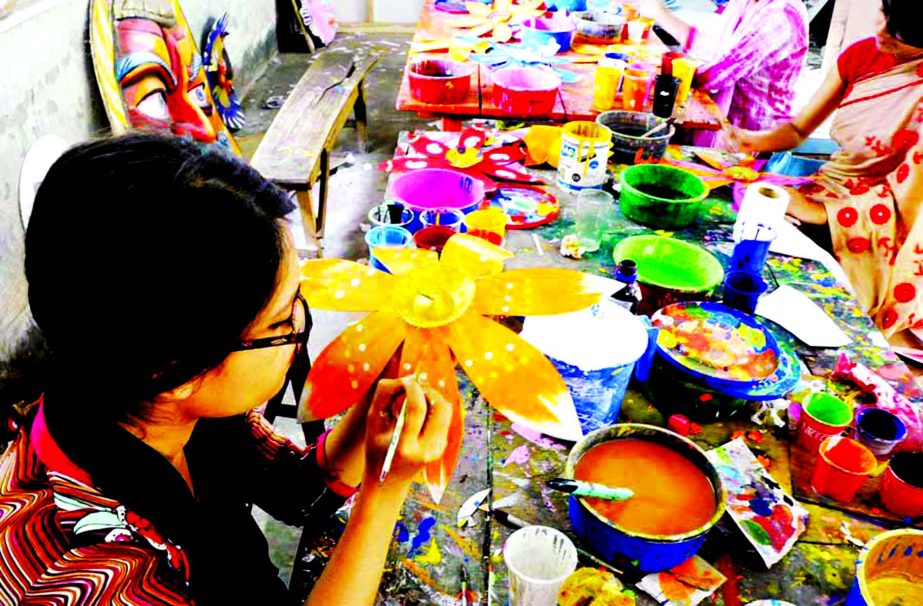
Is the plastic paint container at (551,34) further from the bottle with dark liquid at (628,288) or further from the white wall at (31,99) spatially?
the bottle with dark liquid at (628,288)

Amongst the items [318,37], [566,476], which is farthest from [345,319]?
[318,37]

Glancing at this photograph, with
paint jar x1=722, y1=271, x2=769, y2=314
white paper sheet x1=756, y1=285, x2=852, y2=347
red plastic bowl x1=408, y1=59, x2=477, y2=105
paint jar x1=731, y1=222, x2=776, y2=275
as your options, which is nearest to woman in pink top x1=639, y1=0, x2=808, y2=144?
red plastic bowl x1=408, y1=59, x2=477, y2=105

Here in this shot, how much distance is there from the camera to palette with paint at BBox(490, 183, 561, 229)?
7.22 feet

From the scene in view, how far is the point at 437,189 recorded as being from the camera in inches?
88.8

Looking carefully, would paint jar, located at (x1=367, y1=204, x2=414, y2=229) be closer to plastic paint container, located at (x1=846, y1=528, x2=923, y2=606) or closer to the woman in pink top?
plastic paint container, located at (x1=846, y1=528, x2=923, y2=606)

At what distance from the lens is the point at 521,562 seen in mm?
1092

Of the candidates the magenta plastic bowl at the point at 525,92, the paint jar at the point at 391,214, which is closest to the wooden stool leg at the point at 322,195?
the magenta plastic bowl at the point at 525,92

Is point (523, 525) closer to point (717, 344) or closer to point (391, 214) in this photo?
point (717, 344)

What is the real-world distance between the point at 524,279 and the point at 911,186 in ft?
6.04

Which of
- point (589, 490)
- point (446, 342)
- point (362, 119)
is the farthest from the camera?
point (362, 119)

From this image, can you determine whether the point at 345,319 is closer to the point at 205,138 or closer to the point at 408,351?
the point at 205,138

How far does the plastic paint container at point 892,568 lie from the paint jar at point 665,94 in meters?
2.10

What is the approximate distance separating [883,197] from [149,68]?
3.45 meters

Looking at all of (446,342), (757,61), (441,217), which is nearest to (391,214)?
(441,217)
